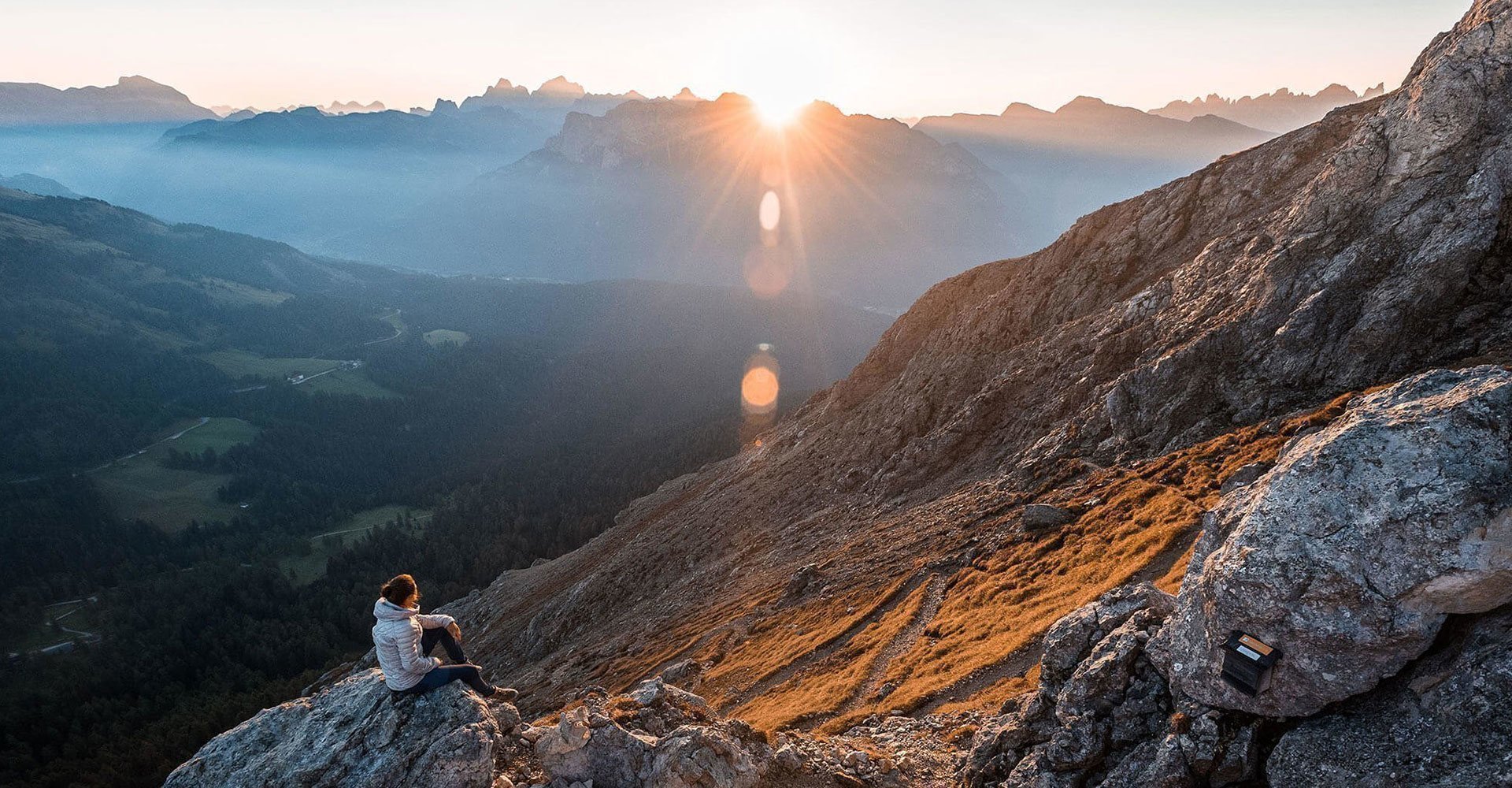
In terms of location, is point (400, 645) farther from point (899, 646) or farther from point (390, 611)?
point (899, 646)

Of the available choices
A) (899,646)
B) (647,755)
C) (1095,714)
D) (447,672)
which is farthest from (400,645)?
(899,646)

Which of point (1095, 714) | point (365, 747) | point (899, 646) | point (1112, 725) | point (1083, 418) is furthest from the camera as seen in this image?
point (1083, 418)

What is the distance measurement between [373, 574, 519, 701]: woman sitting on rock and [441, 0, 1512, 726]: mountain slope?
14948mm

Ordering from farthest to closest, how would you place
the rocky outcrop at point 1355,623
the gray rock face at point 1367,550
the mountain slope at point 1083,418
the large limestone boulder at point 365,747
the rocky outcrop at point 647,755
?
the mountain slope at point 1083,418 < the large limestone boulder at point 365,747 < the rocky outcrop at point 647,755 < the gray rock face at point 1367,550 < the rocky outcrop at point 1355,623

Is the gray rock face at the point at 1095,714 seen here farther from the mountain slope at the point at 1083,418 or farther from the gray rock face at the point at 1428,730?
the mountain slope at the point at 1083,418

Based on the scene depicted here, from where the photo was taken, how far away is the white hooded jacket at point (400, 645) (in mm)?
17922

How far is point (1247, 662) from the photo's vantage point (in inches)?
504

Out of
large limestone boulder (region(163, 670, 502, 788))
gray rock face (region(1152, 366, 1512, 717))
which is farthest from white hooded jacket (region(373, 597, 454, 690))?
gray rock face (region(1152, 366, 1512, 717))

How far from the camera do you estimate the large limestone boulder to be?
17.5 m

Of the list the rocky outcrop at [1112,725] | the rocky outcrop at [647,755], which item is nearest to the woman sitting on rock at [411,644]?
the rocky outcrop at [647,755]

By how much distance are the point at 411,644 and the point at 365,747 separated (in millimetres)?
3279

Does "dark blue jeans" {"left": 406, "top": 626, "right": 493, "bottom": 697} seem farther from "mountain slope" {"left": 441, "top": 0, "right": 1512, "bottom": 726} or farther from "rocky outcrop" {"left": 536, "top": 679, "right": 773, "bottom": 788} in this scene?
"mountain slope" {"left": 441, "top": 0, "right": 1512, "bottom": 726}

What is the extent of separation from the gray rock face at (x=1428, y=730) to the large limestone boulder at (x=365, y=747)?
1868cm

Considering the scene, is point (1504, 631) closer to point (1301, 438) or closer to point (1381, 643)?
point (1381, 643)
